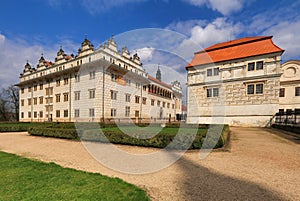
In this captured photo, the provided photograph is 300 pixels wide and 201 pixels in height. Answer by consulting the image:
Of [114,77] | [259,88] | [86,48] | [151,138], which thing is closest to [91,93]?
[114,77]

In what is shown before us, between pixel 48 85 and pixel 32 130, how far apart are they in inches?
895

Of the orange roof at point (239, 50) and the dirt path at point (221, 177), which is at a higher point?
the orange roof at point (239, 50)

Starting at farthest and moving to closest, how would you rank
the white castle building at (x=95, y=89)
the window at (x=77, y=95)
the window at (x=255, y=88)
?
the window at (x=77, y=95) < the white castle building at (x=95, y=89) < the window at (x=255, y=88)

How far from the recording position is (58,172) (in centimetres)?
450

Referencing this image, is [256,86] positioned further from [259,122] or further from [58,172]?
[58,172]

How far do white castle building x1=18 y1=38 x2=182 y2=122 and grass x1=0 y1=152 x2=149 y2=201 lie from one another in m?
17.1

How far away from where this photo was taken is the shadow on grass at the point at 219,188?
3.25 meters

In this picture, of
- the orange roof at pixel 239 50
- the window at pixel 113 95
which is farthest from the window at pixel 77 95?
the orange roof at pixel 239 50

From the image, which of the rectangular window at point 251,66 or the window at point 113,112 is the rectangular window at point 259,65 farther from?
the window at point 113,112

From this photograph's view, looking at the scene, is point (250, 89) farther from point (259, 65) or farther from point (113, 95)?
point (113, 95)

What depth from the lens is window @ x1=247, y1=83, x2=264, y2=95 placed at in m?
21.8

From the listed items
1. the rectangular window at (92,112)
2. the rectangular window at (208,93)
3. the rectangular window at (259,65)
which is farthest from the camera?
the rectangular window at (208,93)

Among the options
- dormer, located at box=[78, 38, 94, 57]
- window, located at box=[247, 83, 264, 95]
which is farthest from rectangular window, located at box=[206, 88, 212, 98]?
dormer, located at box=[78, 38, 94, 57]

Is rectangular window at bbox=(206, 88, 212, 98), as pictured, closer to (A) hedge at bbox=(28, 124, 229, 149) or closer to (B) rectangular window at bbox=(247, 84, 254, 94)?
(B) rectangular window at bbox=(247, 84, 254, 94)
